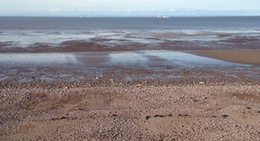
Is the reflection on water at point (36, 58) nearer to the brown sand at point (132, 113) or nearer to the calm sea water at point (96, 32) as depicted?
the calm sea water at point (96, 32)

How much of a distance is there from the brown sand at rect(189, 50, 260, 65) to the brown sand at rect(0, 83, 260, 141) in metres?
9.56

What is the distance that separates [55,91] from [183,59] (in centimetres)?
1215

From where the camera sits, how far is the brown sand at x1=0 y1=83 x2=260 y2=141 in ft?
31.0

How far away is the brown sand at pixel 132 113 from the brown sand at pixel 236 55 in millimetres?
9558

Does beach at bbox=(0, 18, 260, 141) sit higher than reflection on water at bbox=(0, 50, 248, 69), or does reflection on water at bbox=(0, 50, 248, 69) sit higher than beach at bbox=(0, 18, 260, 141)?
beach at bbox=(0, 18, 260, 141)

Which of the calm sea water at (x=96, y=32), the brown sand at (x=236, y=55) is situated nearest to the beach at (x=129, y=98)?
the brown sand at (x=236, y=55)

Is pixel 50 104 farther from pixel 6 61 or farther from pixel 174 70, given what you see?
pixel 6 61

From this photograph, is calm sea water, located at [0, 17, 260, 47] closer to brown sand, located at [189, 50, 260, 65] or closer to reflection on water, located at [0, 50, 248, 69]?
reflection on water, located at [0, 50, 248, 69]

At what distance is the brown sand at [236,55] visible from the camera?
2444 cm

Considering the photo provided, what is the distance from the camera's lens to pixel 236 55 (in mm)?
27219

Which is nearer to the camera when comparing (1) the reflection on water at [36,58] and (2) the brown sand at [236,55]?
(1) the reflection on water at [36,58]

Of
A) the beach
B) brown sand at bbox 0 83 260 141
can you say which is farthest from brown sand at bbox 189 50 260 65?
brown sand at bbox 0 83 260 141

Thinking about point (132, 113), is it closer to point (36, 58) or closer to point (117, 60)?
point (117, 60)

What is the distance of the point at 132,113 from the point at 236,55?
A: 17.8m
